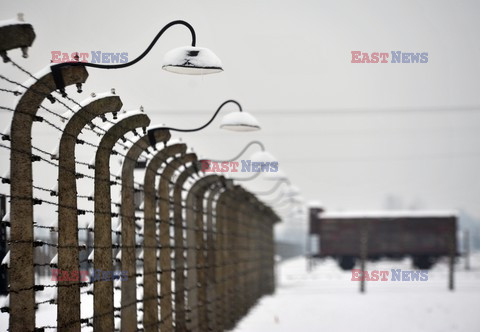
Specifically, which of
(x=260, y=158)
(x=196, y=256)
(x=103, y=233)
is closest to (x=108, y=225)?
(x=103, y=233)

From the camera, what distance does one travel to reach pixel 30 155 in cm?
427

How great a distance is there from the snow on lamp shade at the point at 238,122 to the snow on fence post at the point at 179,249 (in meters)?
1.38

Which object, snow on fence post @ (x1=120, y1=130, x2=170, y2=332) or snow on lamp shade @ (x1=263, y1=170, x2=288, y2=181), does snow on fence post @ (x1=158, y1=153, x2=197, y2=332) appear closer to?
snow on fence post @ (x1=120, y1=130, x2=170, y2=332)

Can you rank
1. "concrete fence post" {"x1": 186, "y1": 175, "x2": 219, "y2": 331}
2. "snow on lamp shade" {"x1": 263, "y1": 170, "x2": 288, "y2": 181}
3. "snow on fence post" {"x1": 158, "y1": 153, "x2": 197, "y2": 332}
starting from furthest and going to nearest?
1. "snow on lamp shade" {"x1": 263, "y1": 170, "x2": 288, "y2": 181}
2. "concrete fence post" {"x1": 186, "y1": 175, "x2": 219, "y2": 331}
3. "snow on fence post" {"x1": 158, "y1": 153, "x2": 197, "y2": 332}

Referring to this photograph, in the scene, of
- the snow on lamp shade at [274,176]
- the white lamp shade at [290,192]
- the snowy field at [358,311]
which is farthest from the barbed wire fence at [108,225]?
the white lamp shade at [290,192]

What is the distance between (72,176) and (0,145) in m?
1.05

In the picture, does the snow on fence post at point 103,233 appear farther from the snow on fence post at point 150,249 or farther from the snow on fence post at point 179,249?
the snow on fence post at point 179,249

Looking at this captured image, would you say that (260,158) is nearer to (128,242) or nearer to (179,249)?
(179,249)

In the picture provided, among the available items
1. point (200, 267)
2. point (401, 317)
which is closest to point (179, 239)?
point (200, 267)

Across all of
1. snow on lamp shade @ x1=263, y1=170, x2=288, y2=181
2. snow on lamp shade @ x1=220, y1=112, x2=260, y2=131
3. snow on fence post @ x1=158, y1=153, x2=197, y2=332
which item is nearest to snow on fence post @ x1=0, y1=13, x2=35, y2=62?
snow on fence post @ x1=158, y1=153, x2=197, y2=332

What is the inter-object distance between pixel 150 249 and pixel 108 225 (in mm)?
1359

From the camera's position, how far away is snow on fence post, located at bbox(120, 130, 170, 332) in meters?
6.17

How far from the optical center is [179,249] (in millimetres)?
8477

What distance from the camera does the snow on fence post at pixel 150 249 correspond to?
6844 millimetres
